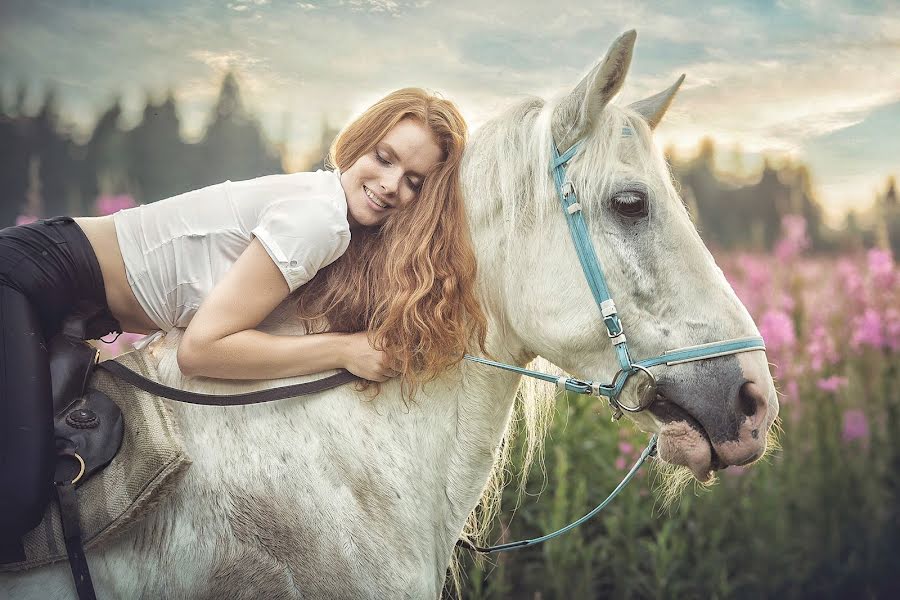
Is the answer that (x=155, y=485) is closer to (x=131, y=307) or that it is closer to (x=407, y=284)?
(x=131, y=307)

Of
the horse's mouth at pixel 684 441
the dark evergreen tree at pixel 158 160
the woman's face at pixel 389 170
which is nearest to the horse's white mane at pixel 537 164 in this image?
the woman's face at pixel 389 170

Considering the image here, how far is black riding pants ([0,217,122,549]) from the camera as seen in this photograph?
1.57m

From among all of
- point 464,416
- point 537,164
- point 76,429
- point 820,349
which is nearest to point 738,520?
point 820,349

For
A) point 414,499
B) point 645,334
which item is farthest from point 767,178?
point 414,499

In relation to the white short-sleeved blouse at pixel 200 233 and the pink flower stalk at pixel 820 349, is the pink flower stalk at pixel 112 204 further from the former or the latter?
the pink flower stalk at pixel 820 349

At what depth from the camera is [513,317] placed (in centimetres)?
189

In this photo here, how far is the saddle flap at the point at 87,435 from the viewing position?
5.51 ft

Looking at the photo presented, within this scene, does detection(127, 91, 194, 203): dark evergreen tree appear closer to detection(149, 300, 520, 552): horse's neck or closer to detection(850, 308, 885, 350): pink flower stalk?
detection(149, 300, 520, 552): horse's neck

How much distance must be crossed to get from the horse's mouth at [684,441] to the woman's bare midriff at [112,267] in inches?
62.0

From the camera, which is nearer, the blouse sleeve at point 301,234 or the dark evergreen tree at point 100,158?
the blouse sleeve at point 301,234

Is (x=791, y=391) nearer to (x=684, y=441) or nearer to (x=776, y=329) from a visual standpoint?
A: (x=776, y=329)

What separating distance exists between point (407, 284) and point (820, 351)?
3381 mm

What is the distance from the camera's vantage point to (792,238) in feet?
14.6

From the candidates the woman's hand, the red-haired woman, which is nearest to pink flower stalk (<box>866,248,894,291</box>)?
the red-haired woman
